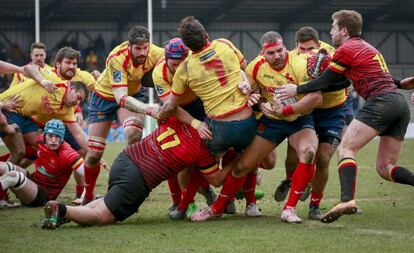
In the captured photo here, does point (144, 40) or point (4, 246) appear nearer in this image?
point (4, 246)

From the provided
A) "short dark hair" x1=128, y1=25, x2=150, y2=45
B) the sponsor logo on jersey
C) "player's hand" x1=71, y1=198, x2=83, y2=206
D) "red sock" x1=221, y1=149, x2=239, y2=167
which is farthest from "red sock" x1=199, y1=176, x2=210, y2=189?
the sponsor logo on jersey

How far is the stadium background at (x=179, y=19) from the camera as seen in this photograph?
3300 centimetres

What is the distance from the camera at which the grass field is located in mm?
6844

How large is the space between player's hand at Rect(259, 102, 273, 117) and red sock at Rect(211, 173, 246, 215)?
0.72 m

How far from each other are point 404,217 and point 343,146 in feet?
3.98

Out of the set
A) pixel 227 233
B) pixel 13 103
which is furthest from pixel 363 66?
pixel 13 103

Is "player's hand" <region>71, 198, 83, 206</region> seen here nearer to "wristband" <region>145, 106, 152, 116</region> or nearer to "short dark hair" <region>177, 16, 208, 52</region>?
"wristband" <region>145, 106, 152, 116</region>

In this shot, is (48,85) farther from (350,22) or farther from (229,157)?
(350,22)

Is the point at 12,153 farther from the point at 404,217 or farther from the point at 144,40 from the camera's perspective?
the point at 404,217

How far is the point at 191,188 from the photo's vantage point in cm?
899

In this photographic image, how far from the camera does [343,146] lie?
8031 millimetres

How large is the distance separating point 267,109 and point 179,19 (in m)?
27.0

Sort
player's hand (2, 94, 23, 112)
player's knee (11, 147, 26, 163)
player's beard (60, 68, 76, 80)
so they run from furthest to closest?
player's beard (60, 68, 76, 80)
player's knee (11, 147, 26, 163)
player's hand (2, 94, 23, 112)

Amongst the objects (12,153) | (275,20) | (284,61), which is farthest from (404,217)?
(275,20)
